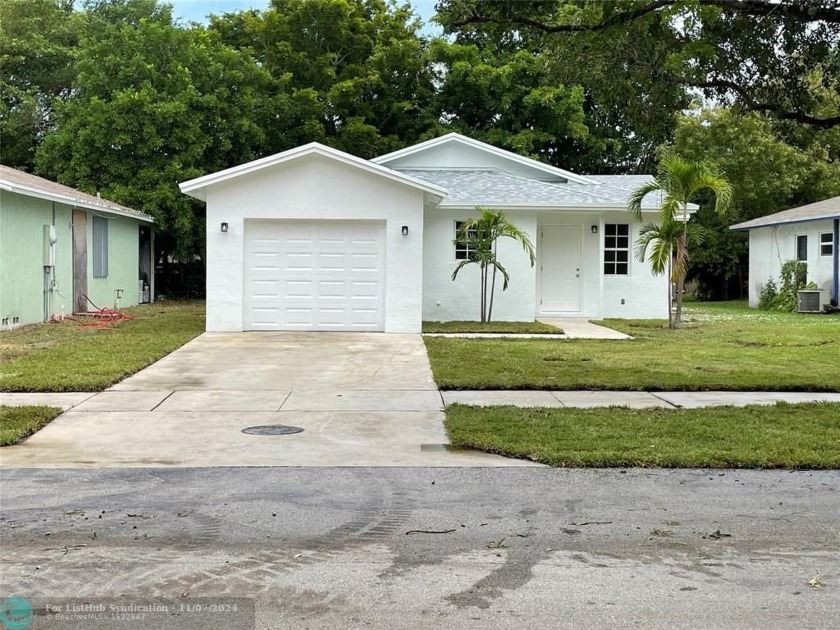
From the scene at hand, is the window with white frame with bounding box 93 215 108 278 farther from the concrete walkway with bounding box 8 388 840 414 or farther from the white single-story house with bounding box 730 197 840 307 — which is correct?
the white single-story house with bounding box 730 197 840 307

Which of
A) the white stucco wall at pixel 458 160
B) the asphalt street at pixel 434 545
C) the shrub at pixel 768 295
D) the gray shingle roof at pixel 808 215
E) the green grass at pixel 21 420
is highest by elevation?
the white stucco wall at pixel 458 160

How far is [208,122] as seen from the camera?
1037 inches

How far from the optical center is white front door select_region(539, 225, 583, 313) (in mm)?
20438

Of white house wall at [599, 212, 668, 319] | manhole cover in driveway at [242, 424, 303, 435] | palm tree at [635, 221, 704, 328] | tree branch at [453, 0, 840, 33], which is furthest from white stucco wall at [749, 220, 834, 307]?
manhole cover in driveway at [242, 424, 303, 435]

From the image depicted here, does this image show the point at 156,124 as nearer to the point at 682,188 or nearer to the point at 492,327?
the point at 492,327

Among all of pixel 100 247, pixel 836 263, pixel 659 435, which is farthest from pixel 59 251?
pixel 836 263

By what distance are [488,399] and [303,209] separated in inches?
315

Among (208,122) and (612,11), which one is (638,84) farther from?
(208,122)

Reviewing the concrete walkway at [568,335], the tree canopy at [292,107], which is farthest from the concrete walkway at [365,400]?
the tree canopy at [292,107]

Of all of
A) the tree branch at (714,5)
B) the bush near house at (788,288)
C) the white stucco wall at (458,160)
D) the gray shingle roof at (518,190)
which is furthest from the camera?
the bush near house at (788,288)

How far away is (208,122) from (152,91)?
2.07m

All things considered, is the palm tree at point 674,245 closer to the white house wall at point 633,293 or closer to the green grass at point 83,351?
the white house wall at point 633,293

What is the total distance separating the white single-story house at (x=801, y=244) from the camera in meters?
→ 23.2

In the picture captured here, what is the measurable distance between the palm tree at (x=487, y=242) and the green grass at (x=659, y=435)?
30.4 ft
